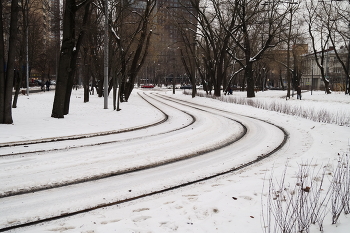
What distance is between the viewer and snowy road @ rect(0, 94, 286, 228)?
445 centimetres

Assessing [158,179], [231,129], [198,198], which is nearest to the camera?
[198,198]

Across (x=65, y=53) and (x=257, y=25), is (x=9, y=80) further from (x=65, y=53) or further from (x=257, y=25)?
(x=257, y=25)

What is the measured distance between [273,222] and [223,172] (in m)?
2.24

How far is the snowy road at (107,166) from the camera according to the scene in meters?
4.45

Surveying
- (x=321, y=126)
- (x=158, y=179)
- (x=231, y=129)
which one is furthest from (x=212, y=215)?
(x=321, y=126)

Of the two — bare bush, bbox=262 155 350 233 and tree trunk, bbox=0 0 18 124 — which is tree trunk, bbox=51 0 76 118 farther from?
bare bush, bbox=262 155 350 233

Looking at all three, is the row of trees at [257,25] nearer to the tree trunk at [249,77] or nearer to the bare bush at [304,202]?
the tree trunk at [249,77]

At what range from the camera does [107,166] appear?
20.2 feet

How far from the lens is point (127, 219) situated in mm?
3820

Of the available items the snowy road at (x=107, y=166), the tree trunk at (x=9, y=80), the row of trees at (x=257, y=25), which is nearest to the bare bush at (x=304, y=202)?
the snowy road at (x=107, y=166)

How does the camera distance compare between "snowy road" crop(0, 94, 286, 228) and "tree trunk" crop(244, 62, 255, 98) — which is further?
"tree trunk" crop(244, 62, 255, 98)

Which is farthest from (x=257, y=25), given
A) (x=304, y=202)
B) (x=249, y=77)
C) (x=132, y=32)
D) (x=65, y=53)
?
(x=304, y=202)

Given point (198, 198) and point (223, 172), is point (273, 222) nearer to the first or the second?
point (198, 198)

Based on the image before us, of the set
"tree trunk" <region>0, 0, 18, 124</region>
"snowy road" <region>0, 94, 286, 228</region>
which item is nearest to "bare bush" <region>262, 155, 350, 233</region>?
"snowy road" <region>0, 94, 286, 228</region>
